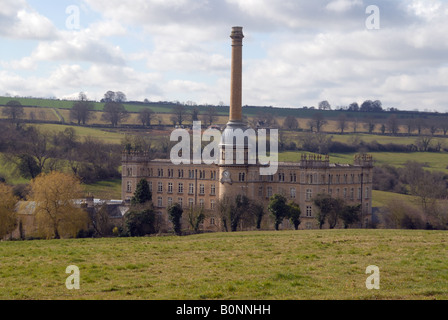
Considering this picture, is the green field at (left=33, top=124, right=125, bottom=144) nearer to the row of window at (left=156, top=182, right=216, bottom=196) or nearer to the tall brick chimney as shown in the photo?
the row of window at (left=156, top=182, right=216, bottom=196)

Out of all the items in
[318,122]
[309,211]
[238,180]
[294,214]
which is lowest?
[309,211]

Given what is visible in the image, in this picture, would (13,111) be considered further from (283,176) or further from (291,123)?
(283,176)

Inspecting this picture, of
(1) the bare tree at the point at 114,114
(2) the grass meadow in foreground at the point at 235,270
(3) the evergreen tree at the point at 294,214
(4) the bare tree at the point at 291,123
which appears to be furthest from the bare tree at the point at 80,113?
(2) the grass meadow in foreground at the point at 235,270

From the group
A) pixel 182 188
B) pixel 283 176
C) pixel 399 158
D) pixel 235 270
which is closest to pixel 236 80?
pixel 283 176

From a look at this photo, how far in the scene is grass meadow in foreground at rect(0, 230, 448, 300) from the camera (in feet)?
79.2

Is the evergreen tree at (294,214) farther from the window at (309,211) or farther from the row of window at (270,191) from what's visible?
the window at (309,211)

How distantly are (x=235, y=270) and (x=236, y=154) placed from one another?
53.7 meters

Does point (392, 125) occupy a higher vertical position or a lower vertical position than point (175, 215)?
higher

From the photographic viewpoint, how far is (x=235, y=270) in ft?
95.5

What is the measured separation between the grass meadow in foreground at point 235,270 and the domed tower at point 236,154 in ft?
133

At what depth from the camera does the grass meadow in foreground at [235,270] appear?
24141 mm

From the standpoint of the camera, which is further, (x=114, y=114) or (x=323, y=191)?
(x=114, y=114)
